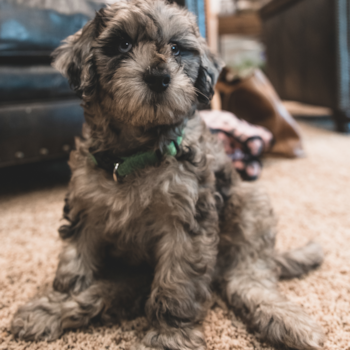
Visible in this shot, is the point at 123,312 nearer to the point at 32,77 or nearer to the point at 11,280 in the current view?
the point at 11,280

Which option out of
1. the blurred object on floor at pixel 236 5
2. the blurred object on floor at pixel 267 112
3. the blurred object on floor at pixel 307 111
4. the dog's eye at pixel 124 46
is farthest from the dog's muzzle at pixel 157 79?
the blurred object on floor at pixel 236 5

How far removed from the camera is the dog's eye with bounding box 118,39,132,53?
1.01 meters

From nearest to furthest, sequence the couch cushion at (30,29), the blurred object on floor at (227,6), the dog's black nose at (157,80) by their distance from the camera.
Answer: the dog's black nose at (157,80) → the couch cushion at (30,29) → the blurred object on floor at (227,6)

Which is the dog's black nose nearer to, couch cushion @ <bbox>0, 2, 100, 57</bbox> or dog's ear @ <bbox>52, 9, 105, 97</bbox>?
dog's ear @ <bbox>52, 9, 105, 97</bbox>

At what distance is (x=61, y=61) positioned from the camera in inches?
43.6

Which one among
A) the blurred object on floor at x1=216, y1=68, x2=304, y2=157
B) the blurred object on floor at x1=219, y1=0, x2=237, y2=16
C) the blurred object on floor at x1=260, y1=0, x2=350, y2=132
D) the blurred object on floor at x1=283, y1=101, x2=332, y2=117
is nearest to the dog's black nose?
the blurred object on floor at x1=216, y1=68, x2=304, y2=157

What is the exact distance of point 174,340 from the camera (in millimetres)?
964

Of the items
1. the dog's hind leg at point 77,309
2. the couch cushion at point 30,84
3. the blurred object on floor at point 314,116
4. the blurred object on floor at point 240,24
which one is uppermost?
the blurred object on floor at point 240,24

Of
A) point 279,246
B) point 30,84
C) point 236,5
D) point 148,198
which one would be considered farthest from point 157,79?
point 236,5

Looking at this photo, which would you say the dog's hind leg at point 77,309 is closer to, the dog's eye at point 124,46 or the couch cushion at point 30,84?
the dog's eye at point 124,46

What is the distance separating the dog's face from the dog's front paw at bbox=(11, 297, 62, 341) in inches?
24.6

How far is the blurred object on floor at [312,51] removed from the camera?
333cm

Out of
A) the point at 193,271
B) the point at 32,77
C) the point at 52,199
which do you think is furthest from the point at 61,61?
the point at 52,199

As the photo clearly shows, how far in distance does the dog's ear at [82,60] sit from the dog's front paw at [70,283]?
1.88 feet
